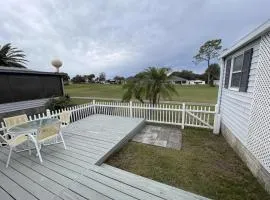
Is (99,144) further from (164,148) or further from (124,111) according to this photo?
(124,111)

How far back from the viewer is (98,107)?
702 cm

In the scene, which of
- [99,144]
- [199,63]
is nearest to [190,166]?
[99,144]

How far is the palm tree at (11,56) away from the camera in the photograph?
1723 centimetres

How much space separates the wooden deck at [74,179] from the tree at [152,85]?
11.6 ft

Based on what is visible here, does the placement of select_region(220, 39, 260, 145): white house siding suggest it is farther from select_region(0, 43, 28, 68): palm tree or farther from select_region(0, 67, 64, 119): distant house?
select_region(0, 43, 28, 68): palm tree

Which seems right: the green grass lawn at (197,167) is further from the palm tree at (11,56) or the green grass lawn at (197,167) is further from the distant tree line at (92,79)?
the distant tree line at (92,79)

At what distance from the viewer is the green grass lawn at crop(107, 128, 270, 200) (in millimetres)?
2486

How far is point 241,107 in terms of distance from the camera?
3719 mm

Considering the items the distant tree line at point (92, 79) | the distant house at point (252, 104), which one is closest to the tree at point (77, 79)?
the distant tree line at point (92, 79)

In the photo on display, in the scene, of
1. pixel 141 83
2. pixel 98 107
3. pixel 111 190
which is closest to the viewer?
pixel 111 190

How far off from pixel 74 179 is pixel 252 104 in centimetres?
395

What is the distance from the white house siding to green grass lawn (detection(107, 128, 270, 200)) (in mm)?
663

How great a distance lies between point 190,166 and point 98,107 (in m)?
5.09

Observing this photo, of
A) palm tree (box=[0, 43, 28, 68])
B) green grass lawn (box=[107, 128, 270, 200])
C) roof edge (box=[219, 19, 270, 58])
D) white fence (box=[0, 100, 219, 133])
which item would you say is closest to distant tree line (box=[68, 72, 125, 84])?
palm tree (box=[0, 43, 28, 68])
